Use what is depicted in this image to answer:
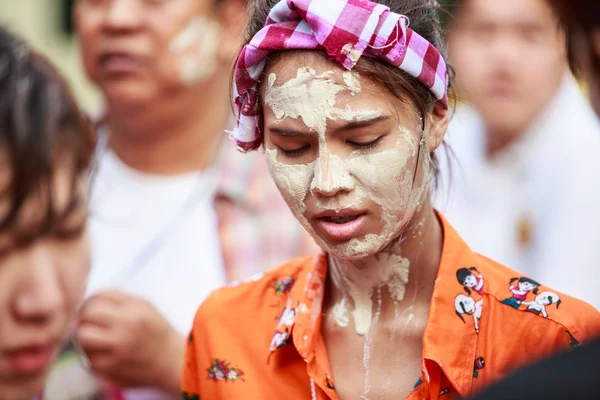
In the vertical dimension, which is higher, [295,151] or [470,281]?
[295,151]

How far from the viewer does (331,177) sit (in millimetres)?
1767

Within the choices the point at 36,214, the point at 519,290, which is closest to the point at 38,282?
the point at 36,214

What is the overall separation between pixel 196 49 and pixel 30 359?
1.45 metres

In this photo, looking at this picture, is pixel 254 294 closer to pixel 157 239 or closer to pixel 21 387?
pixel 21 387

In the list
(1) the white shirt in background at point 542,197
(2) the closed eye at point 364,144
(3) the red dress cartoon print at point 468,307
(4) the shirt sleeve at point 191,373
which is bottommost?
(1) the white shirt in background at point 542,197

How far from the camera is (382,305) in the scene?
195 cm

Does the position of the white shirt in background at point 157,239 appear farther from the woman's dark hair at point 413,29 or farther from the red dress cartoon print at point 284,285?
the woman's dark hair at point 413,29

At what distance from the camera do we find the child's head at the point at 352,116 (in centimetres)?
177

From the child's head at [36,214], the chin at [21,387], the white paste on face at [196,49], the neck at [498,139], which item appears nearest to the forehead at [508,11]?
the neck at [498,139]

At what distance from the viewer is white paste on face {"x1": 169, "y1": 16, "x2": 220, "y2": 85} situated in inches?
138

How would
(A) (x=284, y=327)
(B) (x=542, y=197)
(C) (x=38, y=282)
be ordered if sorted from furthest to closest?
(B) (x=542, y=197), (C) (x=38, y=282), (A) (x=284, y=327)

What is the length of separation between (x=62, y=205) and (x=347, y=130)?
4.78 feet

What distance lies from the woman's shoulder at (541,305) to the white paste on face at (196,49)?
6.47 ft

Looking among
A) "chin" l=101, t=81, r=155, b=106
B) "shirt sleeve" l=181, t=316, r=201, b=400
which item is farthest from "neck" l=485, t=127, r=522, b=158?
"shirt sleeve" l=181, t=316, r=201, b=400
